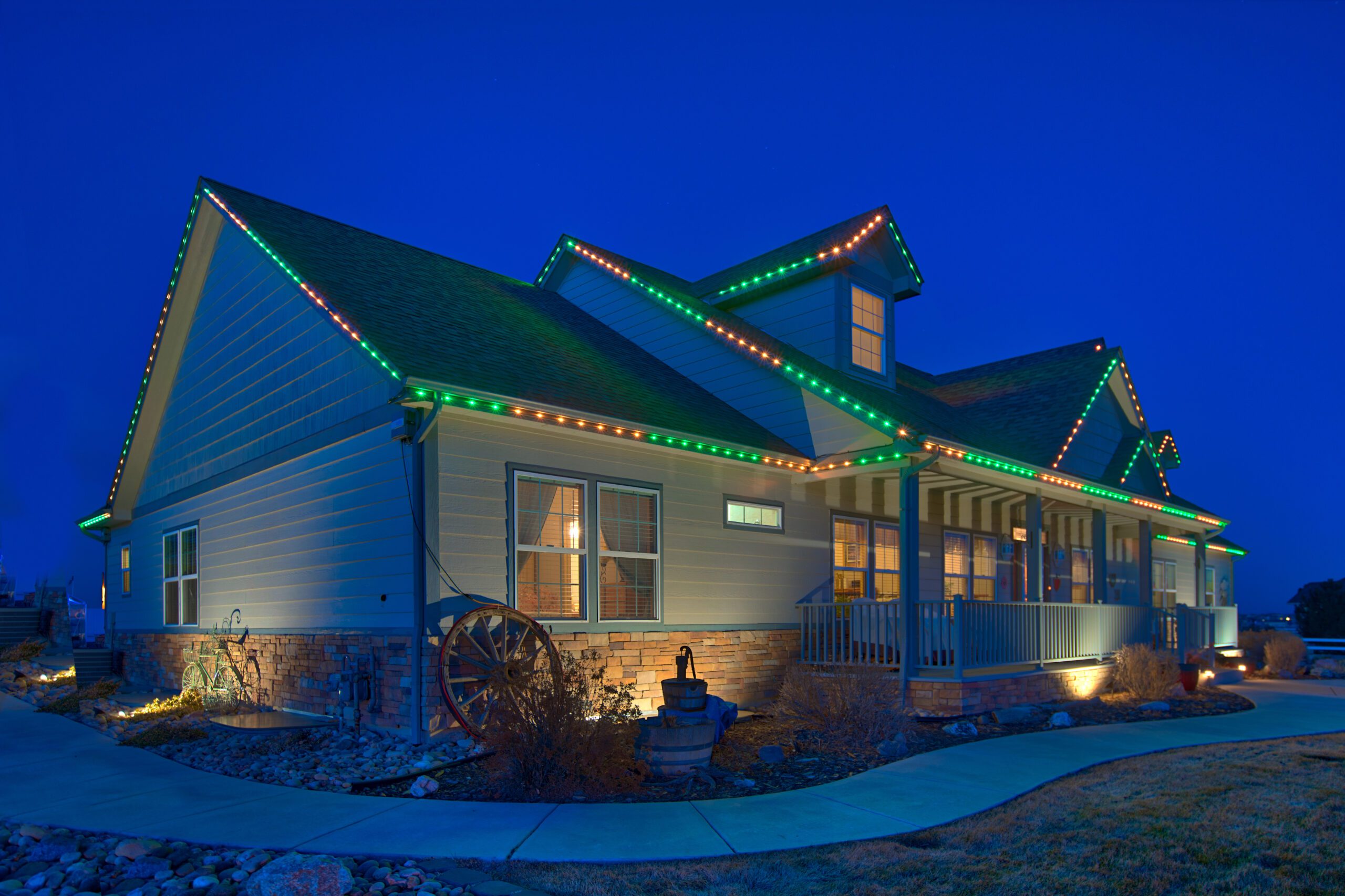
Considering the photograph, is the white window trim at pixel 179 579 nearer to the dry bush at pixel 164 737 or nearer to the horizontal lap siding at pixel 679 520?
the dry bush at pixel 164 737

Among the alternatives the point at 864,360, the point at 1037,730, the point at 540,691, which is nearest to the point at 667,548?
the point at 540,691

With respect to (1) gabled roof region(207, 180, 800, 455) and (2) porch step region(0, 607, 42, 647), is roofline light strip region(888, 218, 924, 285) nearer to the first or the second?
(1) gabled roof region(207, 180, 800, 455)

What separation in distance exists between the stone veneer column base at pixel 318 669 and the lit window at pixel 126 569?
3.55m

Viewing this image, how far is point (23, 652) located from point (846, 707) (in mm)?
21123

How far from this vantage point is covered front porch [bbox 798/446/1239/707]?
40.8 feet

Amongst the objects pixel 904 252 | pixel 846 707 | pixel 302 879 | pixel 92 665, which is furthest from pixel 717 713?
pixel 92 665

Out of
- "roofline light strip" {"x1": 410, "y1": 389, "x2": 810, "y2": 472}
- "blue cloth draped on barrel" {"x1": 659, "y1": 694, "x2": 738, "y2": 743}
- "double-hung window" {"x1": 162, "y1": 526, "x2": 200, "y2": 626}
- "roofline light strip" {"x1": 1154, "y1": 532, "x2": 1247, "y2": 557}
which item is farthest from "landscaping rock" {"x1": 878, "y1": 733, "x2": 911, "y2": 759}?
"roofline light strip" {"x1": 1154, "y1": 532, "x2": 1247, "y2": 557}

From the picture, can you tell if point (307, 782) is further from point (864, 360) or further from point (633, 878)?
point (864, 360)

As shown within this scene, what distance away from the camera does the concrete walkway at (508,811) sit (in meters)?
6.18

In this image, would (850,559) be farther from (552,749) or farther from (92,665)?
(92,665)

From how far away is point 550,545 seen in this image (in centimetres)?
1070

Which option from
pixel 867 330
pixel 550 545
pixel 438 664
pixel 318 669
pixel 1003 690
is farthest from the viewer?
pixel 867 330

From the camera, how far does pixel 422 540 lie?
934 cm

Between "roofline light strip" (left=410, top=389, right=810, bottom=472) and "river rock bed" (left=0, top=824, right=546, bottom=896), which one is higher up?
"roofline light strip" (left=410, top=389, right=810, bottom=472)
